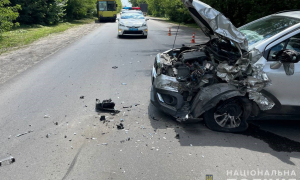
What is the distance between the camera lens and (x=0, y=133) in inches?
187

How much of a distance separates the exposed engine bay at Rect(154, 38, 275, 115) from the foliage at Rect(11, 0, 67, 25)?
24.5m

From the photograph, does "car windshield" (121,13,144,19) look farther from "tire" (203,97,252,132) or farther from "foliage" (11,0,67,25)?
"tire" (203,97,252,132)

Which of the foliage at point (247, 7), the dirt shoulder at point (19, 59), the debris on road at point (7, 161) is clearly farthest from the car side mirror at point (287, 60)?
the foliage at point (247, 7)

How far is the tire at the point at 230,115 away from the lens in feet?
15.6

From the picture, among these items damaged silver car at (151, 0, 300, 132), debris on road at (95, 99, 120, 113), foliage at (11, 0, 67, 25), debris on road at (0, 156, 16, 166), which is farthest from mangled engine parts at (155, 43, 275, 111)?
foliage at (11, 0, 67, 25)

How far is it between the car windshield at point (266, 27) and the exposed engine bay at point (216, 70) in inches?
16.9

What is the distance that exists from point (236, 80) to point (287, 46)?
99 cm

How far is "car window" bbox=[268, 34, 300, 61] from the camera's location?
462cm

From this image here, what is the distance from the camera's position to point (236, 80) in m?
4.61

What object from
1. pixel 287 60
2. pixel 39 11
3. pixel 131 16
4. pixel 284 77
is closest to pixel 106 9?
pixel 39 11

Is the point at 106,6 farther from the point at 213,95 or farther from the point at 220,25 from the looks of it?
the point at 213,95

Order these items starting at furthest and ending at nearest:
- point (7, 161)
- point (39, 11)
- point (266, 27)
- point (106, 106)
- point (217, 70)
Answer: point (39, 11)
point (106, 106)
point (266, 27)
point (217, 70)
point (7, 161)

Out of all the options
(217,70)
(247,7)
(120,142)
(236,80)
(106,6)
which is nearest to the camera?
(120,142)

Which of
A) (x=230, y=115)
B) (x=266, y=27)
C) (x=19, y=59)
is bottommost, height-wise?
(x=19, y=59)
